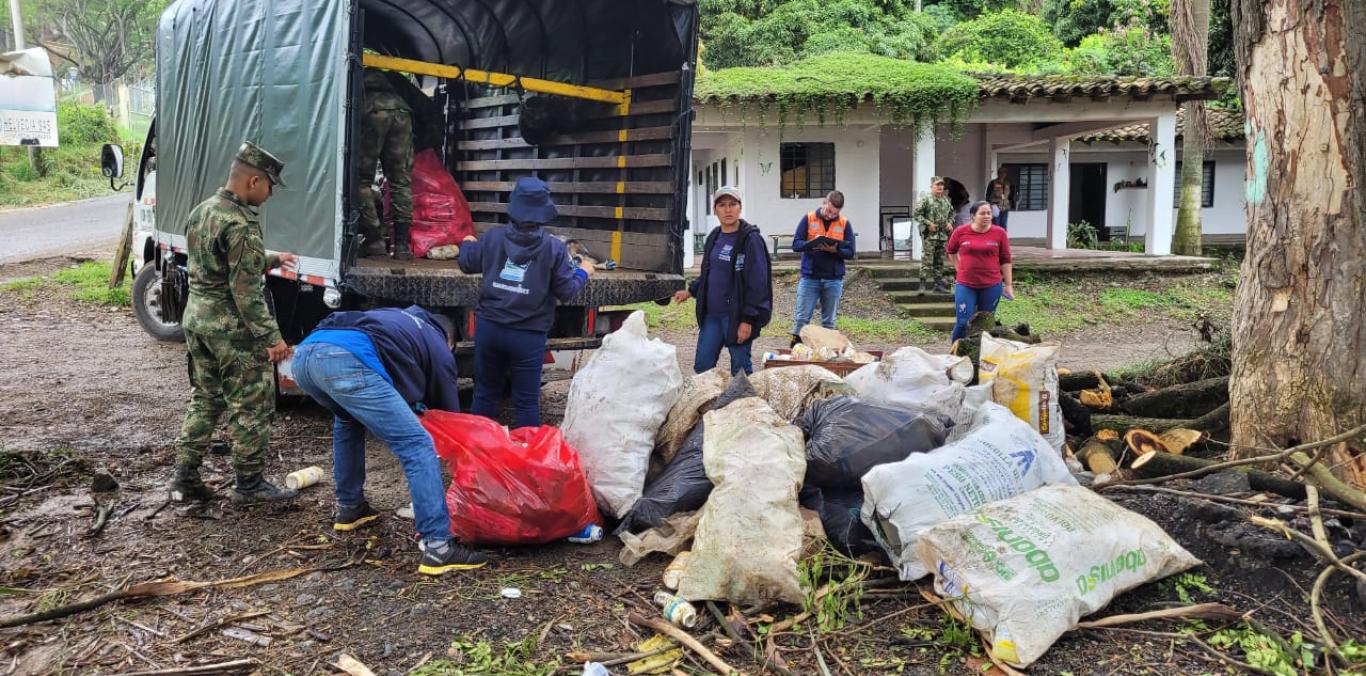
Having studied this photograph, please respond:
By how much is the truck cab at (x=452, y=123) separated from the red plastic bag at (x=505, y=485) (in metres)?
1.57

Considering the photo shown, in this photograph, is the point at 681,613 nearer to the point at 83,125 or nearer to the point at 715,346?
the point at 715,346

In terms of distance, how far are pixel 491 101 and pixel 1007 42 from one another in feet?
64.4

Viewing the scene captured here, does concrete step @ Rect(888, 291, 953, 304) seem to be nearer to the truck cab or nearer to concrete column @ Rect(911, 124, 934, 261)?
concrete column @ Rect(911, 124, 934, 261)

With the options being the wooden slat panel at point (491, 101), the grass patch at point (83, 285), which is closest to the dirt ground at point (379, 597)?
the wooden slat panel at point (491, 101)

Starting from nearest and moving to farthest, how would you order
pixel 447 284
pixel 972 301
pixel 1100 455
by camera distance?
pixel 1100 455 → pixel 447 284 → pixel 972 301

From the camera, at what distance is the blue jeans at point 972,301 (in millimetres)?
7527

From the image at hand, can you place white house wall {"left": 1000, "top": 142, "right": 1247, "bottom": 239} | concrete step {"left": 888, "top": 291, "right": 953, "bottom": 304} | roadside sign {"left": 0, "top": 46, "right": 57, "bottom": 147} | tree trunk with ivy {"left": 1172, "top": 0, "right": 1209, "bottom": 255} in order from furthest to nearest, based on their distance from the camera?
white house wall {"left": 1000, "top": 142, "right": 1247, "bottom": 239} → roadside sign {"left": 0, "top": 46, "right": 57, "bottom": 147} → tree trunk with ivy {"left": 1172, "top": 0, "right": 1209, "bottom": 255} → concrete step {"left": 888, "top": 291, "right": 953, "bottom": 304}

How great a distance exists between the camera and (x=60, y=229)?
1839 cm

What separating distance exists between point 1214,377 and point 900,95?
9.28m

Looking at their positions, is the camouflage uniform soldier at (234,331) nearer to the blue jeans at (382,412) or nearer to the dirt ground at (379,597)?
the dirt ground at (379,597)

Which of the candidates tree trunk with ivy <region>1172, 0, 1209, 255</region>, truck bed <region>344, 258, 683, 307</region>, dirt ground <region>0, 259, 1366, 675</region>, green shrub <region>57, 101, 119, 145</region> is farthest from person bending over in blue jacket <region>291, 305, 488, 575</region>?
green shrub <region>57, 101, 119, 145</region>

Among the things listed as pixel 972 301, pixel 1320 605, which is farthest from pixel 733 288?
pixel 1320 605

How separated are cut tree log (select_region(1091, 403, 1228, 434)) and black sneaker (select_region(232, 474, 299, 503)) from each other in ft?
13.2

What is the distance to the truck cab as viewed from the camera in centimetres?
520
